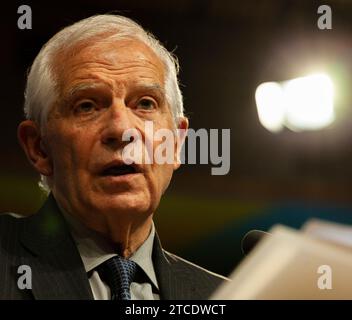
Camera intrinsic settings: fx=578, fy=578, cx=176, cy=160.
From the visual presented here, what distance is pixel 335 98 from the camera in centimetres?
174

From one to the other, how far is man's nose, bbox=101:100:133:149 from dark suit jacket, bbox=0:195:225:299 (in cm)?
23

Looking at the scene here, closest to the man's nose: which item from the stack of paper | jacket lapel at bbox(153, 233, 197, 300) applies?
jacket lapel at bbox(153, 233, 197, 300)

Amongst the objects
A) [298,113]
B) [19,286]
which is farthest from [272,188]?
[19,286]

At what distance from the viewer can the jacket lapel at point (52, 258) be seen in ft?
4.85

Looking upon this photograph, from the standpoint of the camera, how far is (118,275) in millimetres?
1506

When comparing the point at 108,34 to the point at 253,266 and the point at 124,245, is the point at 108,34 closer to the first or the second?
the point at 124,245

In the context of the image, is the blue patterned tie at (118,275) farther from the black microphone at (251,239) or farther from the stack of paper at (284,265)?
the stack of paper at (284,265)

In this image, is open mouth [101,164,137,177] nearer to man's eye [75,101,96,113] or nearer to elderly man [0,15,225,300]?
elderly man [0,15,225,300]

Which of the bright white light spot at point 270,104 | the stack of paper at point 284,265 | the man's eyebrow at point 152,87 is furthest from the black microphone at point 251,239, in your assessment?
the stack of paper at point 284,265

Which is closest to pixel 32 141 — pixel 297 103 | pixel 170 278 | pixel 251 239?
pixel 170 278

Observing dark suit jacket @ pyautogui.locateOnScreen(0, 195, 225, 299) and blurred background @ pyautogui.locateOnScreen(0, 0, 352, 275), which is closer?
dark suit jacket @ pyautogui.locateOnScreen(0, 195, 225, 299)

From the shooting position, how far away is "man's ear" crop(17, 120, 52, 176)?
1547mm

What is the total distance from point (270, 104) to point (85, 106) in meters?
0.53

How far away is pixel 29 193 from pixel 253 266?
1029 millimetres
